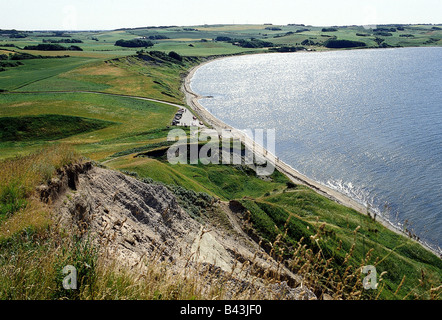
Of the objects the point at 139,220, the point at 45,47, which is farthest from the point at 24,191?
the point at 45,47

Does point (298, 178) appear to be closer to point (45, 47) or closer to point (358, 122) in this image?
point (358, 122)

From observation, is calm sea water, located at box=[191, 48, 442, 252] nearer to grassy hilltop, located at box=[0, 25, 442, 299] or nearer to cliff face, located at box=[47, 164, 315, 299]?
grassy hilltop, located at box=[0, 25, 442, 299]


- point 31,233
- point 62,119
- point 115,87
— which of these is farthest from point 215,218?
point 115,87

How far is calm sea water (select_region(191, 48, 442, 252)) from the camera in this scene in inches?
1877

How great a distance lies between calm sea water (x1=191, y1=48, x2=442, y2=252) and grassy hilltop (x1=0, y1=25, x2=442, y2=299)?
10240 mm

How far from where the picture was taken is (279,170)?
181 feet

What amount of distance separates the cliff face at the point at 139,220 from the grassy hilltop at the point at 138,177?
1.08 metres

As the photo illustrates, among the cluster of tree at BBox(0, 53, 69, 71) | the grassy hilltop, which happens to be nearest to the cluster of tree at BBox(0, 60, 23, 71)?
the cluster of tree at BBox(0, 53, 69, 71)

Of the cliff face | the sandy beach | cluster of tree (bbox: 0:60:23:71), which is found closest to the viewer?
the cliff face

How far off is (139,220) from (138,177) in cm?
1029

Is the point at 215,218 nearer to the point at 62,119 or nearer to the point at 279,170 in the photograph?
the point at 279,170

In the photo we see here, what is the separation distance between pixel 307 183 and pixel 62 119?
56.5 metres

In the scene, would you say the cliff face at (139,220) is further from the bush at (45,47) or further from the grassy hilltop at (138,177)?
the bush at (45,47)

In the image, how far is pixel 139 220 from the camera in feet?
67.6
